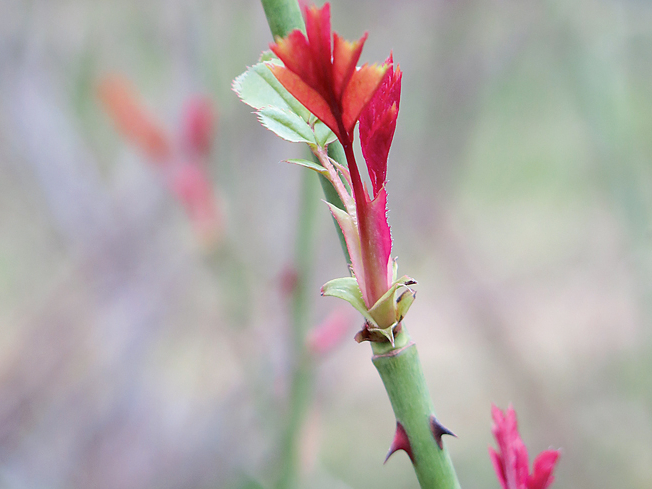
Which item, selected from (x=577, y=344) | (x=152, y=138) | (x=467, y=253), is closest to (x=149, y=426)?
(x=152, y=138)

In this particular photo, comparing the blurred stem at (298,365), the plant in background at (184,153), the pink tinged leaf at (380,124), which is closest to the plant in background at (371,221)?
the pink tinged leaf at (380,124)

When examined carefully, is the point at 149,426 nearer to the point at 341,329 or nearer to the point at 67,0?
the point at 341,329

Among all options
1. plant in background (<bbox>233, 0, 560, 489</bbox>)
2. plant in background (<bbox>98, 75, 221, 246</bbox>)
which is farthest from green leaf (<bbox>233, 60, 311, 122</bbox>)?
plant in background (<bbox>98, 75, 221, 246</bbox>)

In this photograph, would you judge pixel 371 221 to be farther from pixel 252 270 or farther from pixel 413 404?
pixel 252 270

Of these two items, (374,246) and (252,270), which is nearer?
(374,246)

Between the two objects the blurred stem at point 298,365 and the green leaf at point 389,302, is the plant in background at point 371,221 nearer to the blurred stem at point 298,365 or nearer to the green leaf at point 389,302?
the green leaf at point 389,302

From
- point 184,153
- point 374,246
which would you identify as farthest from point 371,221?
point 184,153
